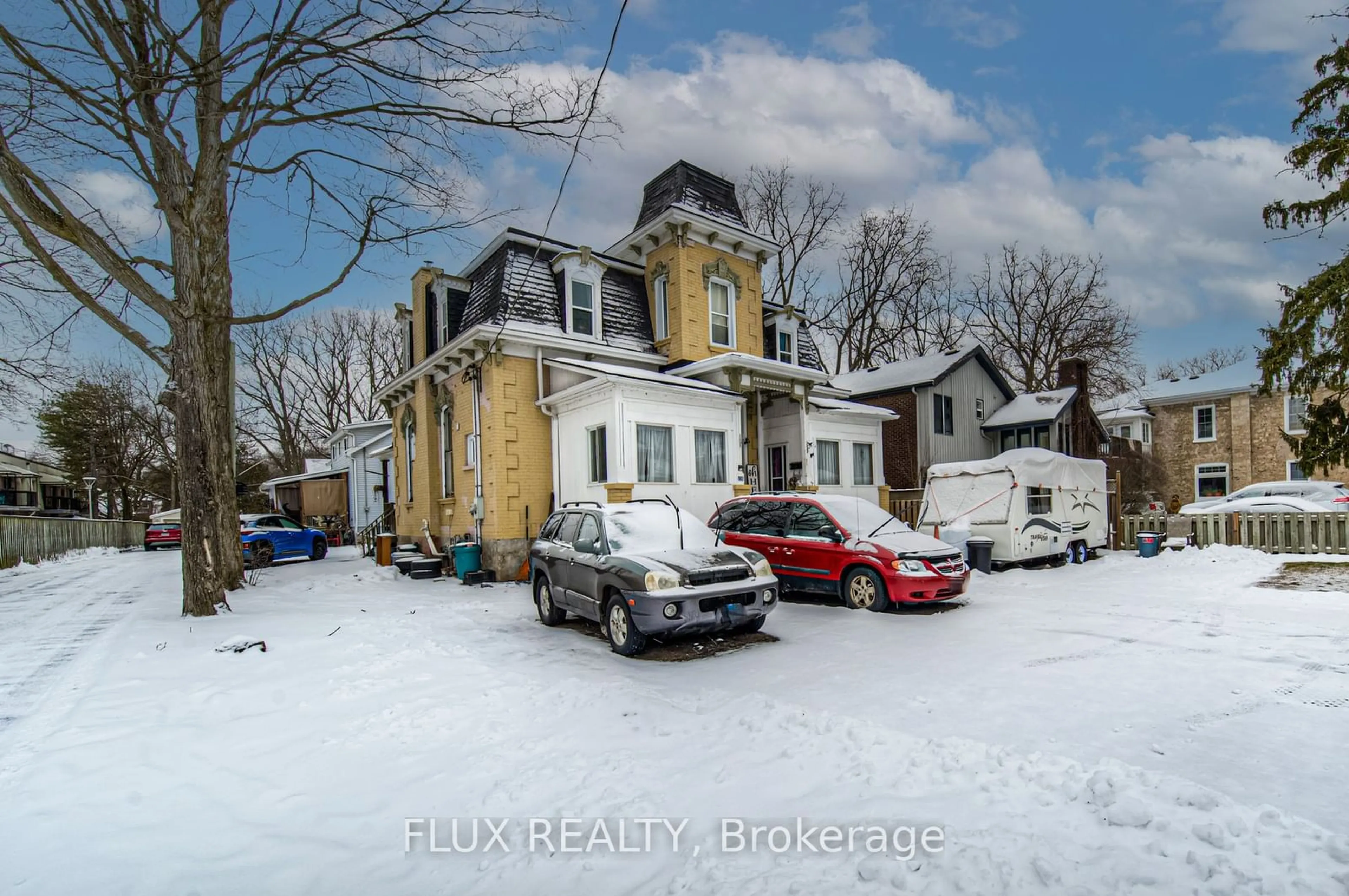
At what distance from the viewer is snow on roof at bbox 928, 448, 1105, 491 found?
1391 cm

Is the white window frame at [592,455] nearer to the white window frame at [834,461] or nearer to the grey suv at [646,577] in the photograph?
the grey suv at [646,577]

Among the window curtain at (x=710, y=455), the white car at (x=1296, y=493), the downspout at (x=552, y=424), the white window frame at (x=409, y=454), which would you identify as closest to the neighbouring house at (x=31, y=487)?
the white window frame at (x=409, y=454)

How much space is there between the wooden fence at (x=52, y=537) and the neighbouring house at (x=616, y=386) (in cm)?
1073

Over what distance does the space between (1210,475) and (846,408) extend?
25.6 m

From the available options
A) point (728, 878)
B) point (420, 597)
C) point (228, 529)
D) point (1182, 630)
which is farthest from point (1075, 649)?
point (228, 529)

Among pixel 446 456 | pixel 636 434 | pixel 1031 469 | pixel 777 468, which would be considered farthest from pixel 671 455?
pixel 1031 469

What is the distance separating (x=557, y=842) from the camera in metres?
3.50

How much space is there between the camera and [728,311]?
17.6 meters

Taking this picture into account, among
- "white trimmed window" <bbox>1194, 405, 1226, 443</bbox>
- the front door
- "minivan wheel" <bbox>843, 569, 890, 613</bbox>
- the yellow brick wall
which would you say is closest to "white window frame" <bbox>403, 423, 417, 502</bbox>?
the yellow brick wall

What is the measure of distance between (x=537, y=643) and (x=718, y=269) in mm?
11867

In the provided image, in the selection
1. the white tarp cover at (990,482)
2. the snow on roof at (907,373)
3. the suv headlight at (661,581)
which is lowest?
the suv headlight at (661,581)

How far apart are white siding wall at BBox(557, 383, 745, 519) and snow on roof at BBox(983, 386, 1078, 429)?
1635cm

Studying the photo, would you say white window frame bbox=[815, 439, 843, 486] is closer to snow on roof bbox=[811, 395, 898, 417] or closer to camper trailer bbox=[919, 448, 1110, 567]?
snow on roof bbox=[811, 395, 898, 417]

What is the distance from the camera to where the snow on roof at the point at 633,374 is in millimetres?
13141
